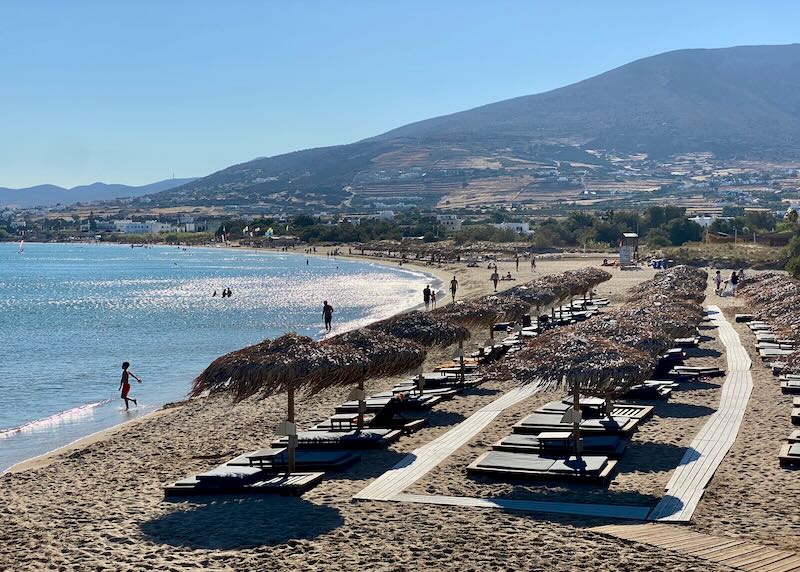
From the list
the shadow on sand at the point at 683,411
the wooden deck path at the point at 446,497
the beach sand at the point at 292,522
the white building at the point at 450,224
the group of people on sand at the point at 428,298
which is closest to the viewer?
the beach sand at the point at 292,522

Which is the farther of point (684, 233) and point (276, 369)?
point (684, 233)

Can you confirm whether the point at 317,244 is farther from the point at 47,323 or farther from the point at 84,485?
the point at 84,485

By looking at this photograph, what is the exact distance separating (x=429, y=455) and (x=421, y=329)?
3.88 m

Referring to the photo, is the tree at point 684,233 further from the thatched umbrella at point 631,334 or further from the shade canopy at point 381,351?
the shade canopy at point 381,351

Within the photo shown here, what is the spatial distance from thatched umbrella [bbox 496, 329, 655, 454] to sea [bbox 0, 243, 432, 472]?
8710mm

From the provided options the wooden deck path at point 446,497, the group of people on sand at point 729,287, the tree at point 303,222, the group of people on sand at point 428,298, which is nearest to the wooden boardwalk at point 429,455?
the wooden deck path at point 446,497

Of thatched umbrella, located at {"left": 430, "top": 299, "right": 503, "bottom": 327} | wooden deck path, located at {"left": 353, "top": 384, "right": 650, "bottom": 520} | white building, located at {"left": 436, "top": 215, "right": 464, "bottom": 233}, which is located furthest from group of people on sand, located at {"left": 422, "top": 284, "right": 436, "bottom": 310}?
white building, located at {"left": 436, "top": 215, "right": 464, "bottom": 233}

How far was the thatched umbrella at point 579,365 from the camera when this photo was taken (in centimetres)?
1230

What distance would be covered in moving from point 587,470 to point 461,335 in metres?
6.34

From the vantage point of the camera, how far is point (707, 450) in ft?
44.0

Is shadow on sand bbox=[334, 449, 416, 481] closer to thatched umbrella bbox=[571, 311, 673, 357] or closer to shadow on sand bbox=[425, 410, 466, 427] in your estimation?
shadow on sand bbox=[425, 410, 466, 427]

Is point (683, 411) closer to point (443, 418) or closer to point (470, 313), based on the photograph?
point (443, 418)

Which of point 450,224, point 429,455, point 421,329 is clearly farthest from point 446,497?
point 450,224

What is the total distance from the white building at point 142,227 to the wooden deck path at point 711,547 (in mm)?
170832
